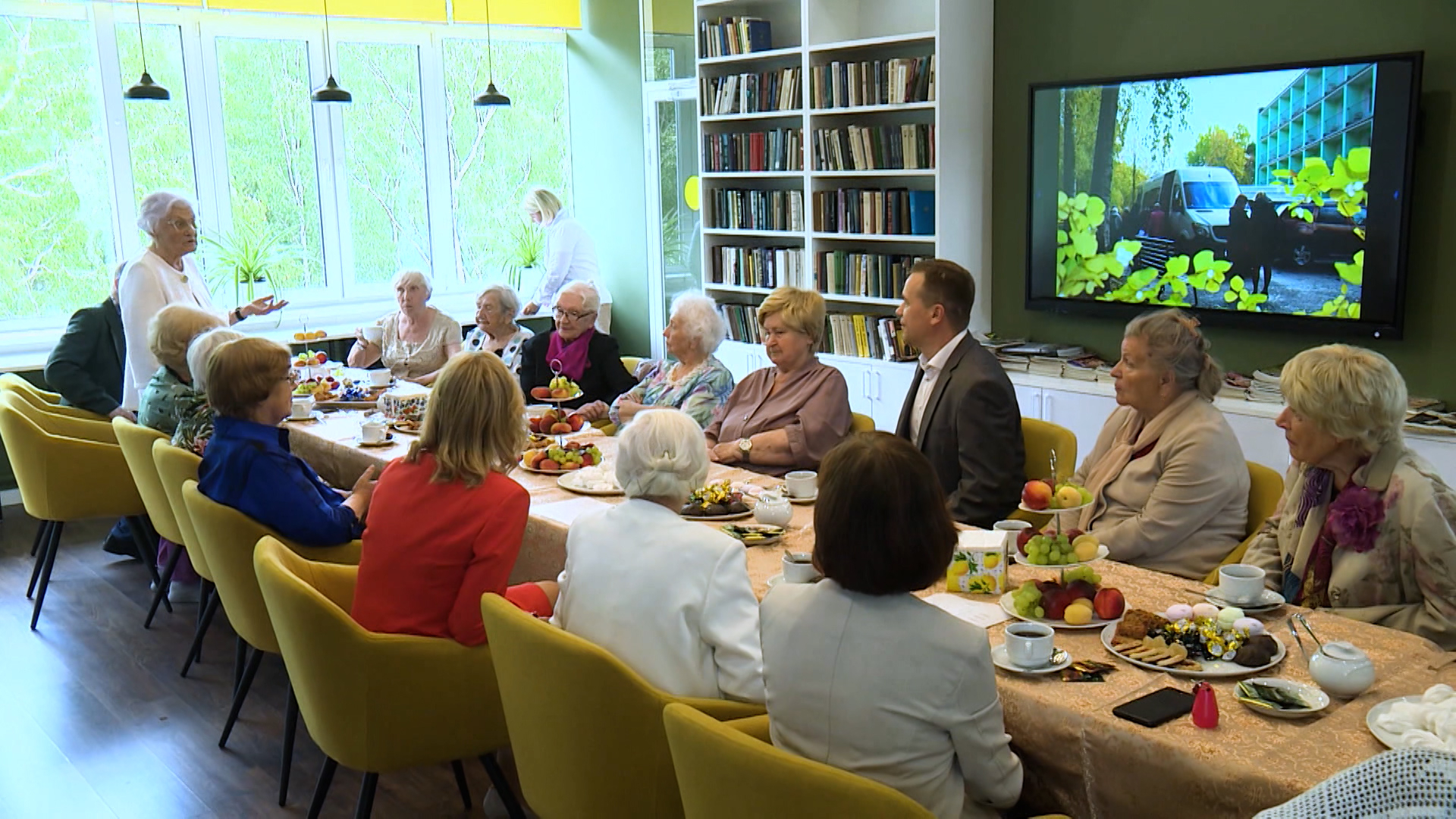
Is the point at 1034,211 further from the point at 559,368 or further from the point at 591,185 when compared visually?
the point at 591,185

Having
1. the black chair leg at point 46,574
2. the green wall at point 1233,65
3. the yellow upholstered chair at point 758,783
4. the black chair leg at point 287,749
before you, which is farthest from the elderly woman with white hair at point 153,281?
the yellow upholstered chair at point 758,783

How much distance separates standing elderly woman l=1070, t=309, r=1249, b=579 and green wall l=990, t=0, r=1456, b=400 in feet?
7.17

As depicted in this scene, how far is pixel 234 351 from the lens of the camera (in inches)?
129

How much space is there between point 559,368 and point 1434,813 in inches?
170

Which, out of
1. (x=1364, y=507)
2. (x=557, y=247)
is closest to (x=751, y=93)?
(x=557, y=247)

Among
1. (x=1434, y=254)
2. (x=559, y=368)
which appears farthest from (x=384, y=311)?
(x=1434, y=254)

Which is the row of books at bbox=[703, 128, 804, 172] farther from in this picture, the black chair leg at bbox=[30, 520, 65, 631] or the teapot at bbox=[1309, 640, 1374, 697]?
the teapot at bbox=[1309, 640, 1374, 697]

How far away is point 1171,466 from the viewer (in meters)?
3.02

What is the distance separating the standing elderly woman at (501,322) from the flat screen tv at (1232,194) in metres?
2.55

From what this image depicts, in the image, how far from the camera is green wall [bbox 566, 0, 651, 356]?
8297 mm

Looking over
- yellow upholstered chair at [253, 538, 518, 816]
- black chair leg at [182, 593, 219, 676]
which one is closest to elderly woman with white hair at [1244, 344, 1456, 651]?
yellow upholstered chair at [253, 538, 518, 816]

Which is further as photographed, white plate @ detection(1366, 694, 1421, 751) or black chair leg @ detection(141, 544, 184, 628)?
black chair leg @ detection(141, 544, 184, 628)

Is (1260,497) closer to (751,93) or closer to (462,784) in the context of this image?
(462,784)

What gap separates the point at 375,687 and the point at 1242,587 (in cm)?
179
